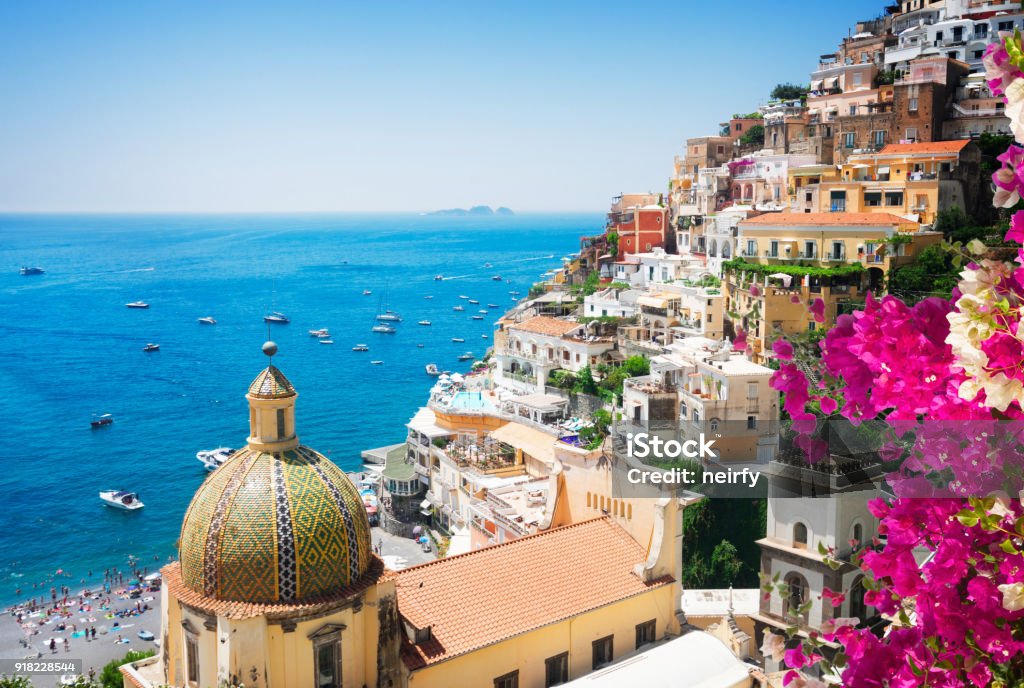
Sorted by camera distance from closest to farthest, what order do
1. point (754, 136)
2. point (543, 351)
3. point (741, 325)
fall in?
point (741, 325) < point (543, 351) < point (754, 136)

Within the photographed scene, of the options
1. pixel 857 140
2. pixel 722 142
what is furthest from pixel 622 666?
pixel 722 142

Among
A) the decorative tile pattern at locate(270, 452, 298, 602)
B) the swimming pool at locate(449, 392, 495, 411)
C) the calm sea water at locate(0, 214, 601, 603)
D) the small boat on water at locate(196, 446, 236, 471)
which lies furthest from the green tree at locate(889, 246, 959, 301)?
the small boat on water at locate(196, 446, 236, 471)

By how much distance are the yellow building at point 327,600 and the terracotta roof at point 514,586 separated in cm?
2

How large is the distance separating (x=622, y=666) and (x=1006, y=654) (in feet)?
38.3

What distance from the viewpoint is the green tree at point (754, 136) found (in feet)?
198

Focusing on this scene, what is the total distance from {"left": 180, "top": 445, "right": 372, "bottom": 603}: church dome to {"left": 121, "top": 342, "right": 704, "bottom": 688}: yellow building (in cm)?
1

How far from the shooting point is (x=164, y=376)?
73.8m

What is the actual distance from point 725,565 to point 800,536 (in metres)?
8.65

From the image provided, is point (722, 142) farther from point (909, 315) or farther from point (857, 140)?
point (909, 315)

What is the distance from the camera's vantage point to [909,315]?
3141 millimetres

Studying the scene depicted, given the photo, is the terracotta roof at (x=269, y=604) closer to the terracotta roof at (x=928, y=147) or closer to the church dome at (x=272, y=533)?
the church dome at (x=272, y=533)

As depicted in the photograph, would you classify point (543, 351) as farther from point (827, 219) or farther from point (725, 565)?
point (725, 565)

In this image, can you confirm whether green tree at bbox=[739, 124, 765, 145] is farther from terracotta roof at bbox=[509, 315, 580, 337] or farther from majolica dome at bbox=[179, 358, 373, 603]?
majolica dome at bbox=[179, 358, 373, 603]

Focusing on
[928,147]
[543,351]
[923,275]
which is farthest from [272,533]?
[928,147]
